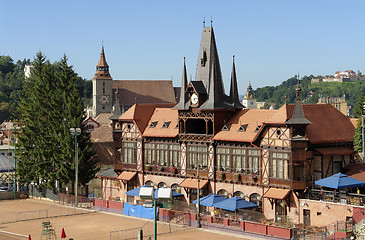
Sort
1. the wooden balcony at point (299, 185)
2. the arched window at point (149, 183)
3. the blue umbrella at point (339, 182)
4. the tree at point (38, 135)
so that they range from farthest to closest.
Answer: the tree at point (38, 135) < the arched window at point (149, 183) < the wooden balcony at point (299, 185) < the blue umbrella at point (339, 182)

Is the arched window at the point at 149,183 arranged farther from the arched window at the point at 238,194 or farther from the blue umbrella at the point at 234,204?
the blue umbrella at the point at 234,204

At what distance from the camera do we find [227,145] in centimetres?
6069

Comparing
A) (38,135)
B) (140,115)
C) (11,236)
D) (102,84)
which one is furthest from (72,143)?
(102,84)

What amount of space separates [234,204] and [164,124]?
54.6ft

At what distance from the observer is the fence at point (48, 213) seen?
6050 cm

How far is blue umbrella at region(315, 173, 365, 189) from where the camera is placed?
167 feet

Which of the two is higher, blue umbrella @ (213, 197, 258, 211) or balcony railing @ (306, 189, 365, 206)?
balcony railing @ (306, 189, 365, 206)

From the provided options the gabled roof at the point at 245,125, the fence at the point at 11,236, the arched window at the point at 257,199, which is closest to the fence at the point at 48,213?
the fence at the point at 11,236

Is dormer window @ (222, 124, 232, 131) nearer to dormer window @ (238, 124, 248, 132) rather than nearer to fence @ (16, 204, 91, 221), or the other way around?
dormer window @ (238, 124, 248, 132)

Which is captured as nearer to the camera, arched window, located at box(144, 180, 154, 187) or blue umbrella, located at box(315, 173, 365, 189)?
blue umbrella, located at box(315, 173, 365, 189)

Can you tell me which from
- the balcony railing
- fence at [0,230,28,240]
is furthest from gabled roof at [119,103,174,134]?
the balcony railing

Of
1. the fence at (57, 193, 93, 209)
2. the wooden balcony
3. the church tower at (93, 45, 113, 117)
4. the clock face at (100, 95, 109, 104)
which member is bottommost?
the fence at (57, 193, 93, 209)

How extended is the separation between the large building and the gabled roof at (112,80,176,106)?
9612 centimetres

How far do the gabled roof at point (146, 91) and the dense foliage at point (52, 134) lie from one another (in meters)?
94.6
